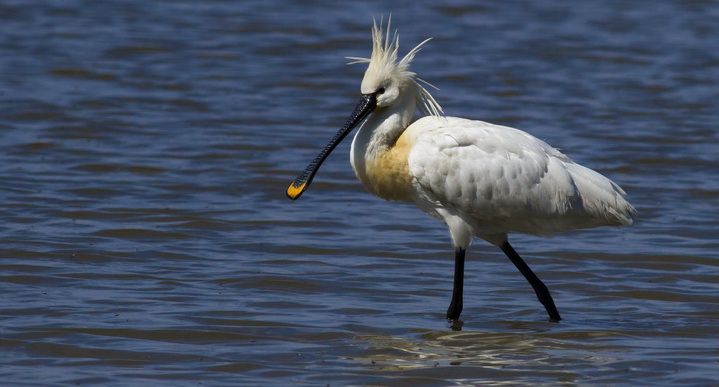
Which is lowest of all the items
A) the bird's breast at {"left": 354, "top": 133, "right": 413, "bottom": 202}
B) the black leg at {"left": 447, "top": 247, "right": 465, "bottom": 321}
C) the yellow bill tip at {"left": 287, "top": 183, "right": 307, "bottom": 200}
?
the black leg at {"left": 447, "top": 247, "right": 465, "bottom": 321}

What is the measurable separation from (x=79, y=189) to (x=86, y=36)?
8.97 m

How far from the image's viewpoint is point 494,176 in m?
9.14

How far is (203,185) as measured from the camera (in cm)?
1348

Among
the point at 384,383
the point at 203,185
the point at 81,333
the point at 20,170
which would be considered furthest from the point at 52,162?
the point at 384,383

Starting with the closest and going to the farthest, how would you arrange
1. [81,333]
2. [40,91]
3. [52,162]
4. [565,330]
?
[81,333] → [565,330] → [52,162] → [40,91]

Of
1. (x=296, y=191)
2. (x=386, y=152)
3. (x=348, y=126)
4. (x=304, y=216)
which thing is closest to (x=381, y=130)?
(x=386, y=152)

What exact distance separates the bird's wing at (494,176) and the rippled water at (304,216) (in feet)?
2.41

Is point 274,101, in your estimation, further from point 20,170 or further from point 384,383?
point 384,383

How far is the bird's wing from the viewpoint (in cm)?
900

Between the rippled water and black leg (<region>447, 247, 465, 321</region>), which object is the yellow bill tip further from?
black leg (<region>447, 247, 465, 321</region>)

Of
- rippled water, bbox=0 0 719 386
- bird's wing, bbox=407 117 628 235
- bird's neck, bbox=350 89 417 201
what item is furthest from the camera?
bird's neck, bbox=350 89 417 201

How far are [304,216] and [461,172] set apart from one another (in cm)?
356

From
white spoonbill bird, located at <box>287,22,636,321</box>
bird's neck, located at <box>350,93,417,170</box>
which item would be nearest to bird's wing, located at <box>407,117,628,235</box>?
white spoonbill bird, located at <box>287,22,636,321</box>

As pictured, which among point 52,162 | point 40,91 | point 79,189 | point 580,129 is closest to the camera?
point 79,189
